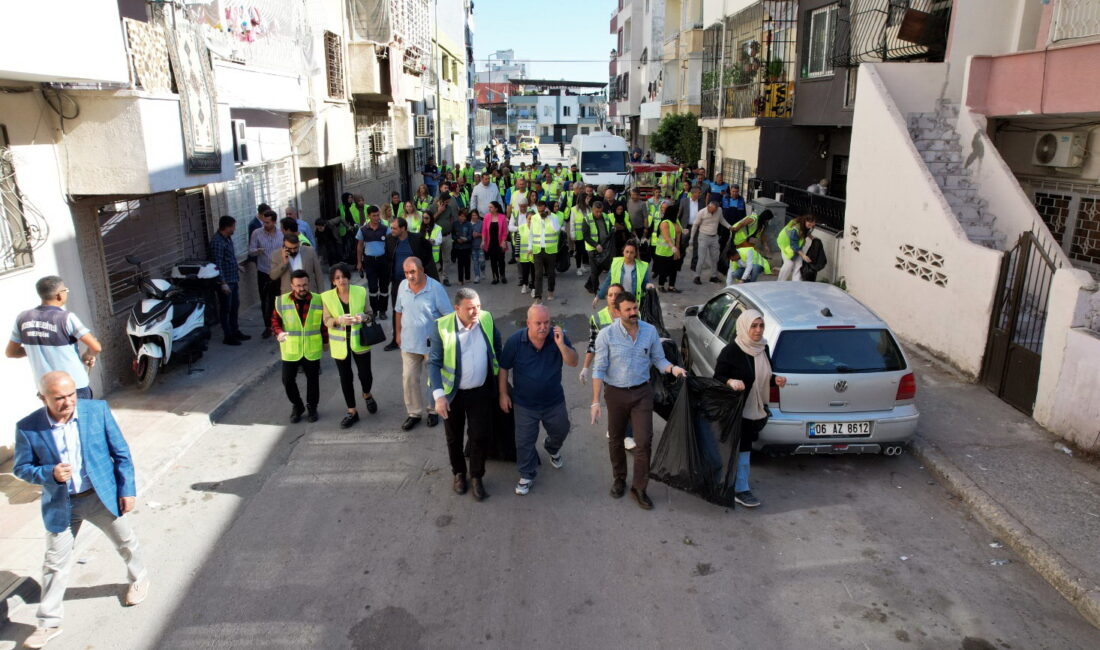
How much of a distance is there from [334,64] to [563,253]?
728cm

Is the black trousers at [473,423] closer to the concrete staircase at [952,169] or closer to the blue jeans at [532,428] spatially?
the blue jeans at [532,428]

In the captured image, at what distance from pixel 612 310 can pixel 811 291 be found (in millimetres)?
2358

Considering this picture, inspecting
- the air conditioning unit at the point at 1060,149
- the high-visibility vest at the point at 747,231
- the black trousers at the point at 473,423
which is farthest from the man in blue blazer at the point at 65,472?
the air conditioning unit at the point at 1060,149

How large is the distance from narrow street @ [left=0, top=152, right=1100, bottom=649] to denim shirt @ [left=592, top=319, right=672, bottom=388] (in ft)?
3.64

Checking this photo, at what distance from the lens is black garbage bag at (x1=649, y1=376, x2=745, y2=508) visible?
569cm

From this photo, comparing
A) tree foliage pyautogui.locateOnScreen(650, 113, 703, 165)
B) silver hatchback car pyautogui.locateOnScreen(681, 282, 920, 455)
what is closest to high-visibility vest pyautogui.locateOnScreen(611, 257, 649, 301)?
silver hatchback car pyautogui.locateOnScreen(681, 282, 920, 455)

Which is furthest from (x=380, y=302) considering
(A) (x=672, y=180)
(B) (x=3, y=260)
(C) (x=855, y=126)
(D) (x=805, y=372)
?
(A) (x=672, y=180)


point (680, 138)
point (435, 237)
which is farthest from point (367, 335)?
point (680, 138)

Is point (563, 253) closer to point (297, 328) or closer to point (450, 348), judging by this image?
point (297, 328)

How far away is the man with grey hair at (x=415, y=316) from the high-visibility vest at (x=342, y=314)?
39 centimetres

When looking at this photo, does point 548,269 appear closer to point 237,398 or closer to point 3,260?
point 237,398

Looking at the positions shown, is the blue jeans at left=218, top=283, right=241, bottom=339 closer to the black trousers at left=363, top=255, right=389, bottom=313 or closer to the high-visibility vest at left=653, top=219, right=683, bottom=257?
the black trousers at left=363, top=255, right=389, bottom=313

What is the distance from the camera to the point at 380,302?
11.4 m

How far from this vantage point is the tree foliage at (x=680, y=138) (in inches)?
1176
